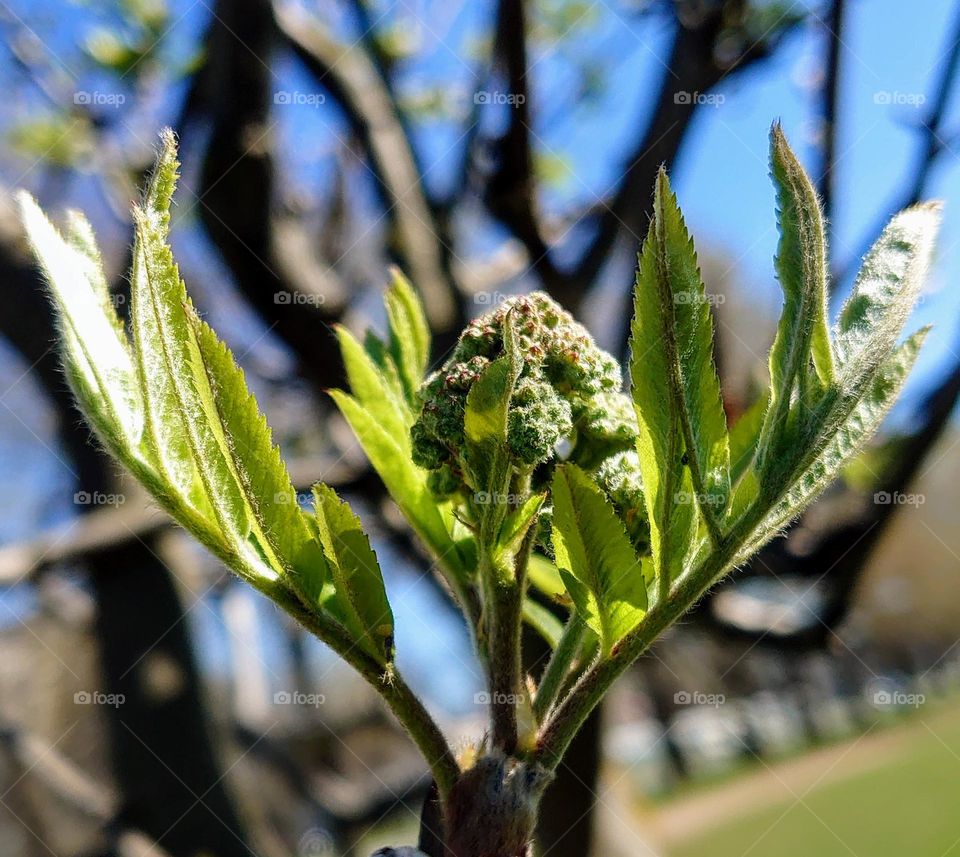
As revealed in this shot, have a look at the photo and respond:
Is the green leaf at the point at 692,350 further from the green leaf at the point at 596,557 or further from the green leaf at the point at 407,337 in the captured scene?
the green leaf at the point at 407,337

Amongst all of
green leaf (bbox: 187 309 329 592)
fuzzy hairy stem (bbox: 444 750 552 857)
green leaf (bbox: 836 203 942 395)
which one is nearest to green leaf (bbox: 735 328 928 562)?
green leaf (bbox: 836 203 942 395)

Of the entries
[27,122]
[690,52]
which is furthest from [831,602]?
[27,122]

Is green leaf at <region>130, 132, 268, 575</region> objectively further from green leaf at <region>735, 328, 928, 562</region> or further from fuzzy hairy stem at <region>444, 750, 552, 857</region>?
green leaf at <region>735, 328, 928, 562</region>

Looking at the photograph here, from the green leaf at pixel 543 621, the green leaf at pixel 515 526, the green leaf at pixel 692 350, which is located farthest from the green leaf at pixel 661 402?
the green leaf at pixel 543 621

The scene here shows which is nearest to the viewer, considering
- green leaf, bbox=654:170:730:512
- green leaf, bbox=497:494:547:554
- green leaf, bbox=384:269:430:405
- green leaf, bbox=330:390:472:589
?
green leaf, bbox=654:170:730:512

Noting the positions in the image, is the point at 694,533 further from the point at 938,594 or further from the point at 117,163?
the point at 938,594

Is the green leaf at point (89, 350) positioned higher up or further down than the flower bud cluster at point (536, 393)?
higher up
